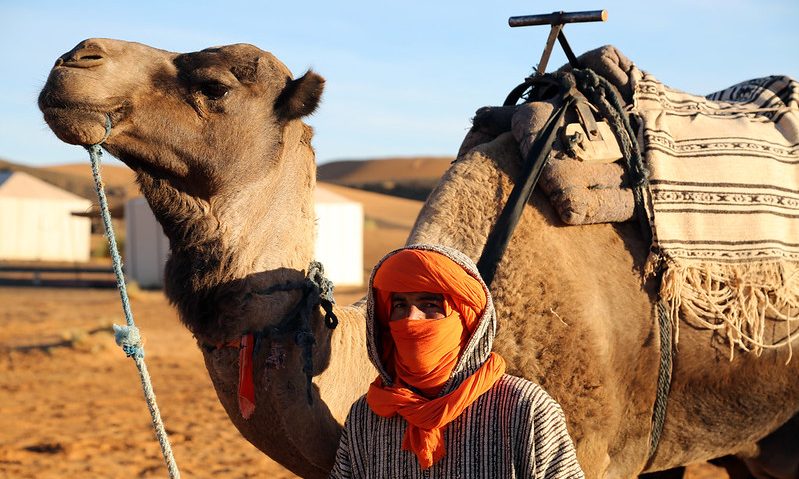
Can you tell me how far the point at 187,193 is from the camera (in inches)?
130

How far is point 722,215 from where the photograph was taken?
3.73 m

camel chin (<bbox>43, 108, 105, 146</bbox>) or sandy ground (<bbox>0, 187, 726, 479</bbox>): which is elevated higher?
camel chin (<bbox>43, 108, 105, 146</bbox>)

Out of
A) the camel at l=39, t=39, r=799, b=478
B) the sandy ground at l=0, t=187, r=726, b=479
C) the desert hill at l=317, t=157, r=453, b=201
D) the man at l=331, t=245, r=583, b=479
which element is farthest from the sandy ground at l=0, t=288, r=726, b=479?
the desert hill at l=317, t=157, r=453, b=201

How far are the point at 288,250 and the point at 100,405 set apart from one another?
734 centimetres

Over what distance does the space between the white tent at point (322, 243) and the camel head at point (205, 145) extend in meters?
21.2

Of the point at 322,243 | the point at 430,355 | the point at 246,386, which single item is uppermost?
the point at 430,355

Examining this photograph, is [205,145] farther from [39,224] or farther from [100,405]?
[39,224]

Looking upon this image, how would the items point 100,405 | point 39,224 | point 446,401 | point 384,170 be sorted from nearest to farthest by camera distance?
point 446,401
point 100,405
point 39,224
point 384,170

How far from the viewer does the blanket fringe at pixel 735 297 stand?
3549 mm

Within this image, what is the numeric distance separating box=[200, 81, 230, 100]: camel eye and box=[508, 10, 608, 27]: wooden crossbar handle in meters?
1.48

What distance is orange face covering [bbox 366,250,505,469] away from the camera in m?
2.54

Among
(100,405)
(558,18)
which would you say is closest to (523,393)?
(558,18)

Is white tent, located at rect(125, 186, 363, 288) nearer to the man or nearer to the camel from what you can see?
the camel

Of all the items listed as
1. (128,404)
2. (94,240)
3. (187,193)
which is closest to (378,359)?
(187,193)
